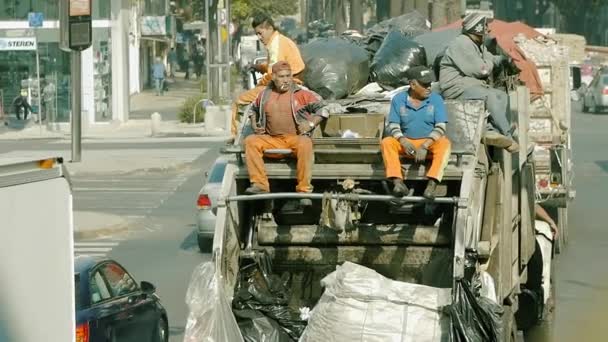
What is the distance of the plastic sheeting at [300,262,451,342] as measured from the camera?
9023mm

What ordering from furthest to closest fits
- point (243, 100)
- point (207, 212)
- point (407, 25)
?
point (207, 212)
point (407, 25)
point (243, 100)

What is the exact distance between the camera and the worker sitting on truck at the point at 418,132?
9.36 meters

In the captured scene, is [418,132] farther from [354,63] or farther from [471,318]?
[354,63]

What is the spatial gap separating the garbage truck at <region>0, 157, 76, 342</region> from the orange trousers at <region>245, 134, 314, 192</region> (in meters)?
3.21

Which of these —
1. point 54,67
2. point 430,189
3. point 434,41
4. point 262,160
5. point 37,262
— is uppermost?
point 54,67

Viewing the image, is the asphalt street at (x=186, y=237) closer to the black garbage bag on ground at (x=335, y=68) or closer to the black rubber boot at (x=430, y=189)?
the black rubber boot at (x=430, y=189)

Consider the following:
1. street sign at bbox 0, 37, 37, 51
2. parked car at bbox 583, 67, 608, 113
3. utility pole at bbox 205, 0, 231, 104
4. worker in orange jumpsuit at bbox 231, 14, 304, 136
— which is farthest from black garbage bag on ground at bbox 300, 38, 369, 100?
parked car at bbox 583, 67, 608, 113

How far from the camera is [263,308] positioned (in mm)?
9586

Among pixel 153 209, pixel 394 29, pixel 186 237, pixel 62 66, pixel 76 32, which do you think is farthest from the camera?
pixel 62 66

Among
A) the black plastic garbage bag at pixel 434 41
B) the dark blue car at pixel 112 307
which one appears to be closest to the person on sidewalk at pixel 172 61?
the black plastic garbage bag at pixel 434 41

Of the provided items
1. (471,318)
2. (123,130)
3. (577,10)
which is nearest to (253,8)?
(577,10)

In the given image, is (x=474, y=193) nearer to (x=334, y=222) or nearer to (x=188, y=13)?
(x=334, y=222)

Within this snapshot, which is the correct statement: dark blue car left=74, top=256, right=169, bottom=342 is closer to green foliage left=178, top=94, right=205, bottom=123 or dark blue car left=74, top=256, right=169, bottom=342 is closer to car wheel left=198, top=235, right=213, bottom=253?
car wheel left=198, top=235, right=213, bottom=253

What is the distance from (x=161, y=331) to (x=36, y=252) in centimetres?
557
